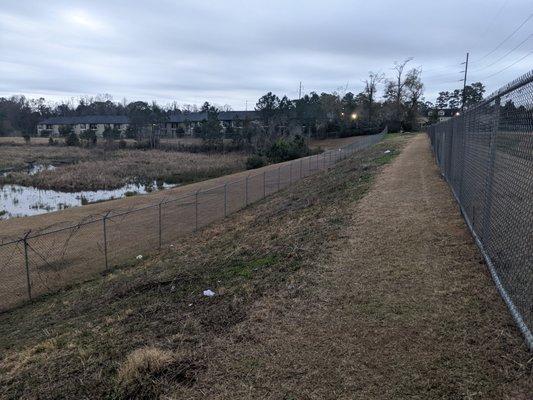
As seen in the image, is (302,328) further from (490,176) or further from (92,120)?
(92,120)

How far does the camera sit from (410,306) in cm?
541

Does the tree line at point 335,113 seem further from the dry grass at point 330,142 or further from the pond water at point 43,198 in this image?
the pond water at point 43,198

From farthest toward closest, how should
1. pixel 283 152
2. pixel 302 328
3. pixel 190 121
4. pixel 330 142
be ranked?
pixel 190 121, pixel 330 142, pixel 283 152, pixel 302 328

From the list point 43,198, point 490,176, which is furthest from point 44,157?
point 490,176

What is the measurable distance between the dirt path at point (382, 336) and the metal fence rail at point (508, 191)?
25 cm

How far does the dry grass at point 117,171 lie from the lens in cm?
4153

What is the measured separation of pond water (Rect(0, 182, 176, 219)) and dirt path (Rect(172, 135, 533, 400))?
25358 millimetres

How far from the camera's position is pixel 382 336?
4.81 m

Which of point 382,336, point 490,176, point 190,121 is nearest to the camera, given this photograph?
point 382,336

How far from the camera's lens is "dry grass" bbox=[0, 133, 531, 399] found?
4.17 meters

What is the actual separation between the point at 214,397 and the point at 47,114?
6856 inches

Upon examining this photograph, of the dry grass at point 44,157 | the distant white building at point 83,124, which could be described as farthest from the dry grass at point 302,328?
the distant white building at point 83,124

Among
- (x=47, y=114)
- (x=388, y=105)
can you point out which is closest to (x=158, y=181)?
(x=388, y=105)

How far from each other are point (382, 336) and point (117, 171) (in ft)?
154
